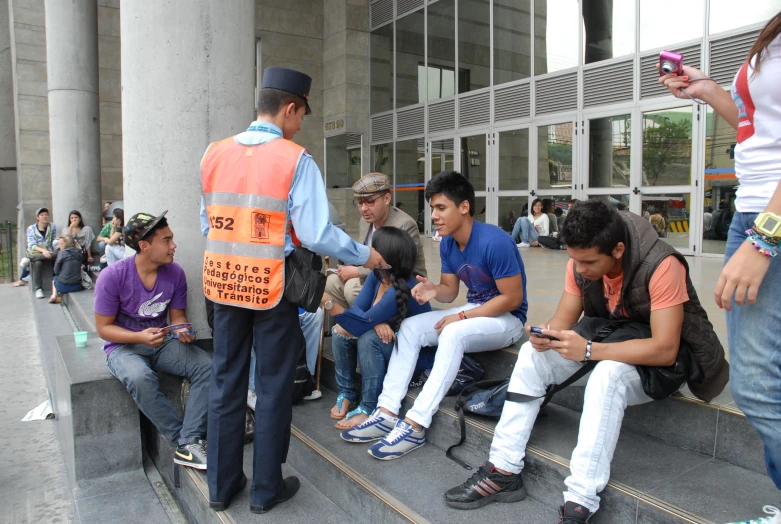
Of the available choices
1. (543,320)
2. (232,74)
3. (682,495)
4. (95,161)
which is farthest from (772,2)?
(95,161)

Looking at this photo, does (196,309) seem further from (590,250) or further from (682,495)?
(682,495)

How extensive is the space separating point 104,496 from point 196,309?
4.13 ft

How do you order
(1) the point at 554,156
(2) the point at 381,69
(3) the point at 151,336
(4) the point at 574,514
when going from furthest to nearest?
(2) the point at 381,69
(1) the point at 554,156
(3) the point at 151,336
(4) the point at 574,514

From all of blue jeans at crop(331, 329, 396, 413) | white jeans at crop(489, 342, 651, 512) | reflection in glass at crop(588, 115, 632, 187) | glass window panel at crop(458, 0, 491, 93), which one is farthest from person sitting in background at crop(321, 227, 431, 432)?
glass window panel at crop(458, 0, 491, 93)

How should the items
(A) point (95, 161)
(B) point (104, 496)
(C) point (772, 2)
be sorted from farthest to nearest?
(A) point (95, 161)
(C) point (772, 2)
(B) point (104, 496)

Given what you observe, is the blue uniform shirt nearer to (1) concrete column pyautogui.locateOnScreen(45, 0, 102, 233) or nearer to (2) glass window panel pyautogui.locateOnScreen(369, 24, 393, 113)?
(1) concrete column pyautogui.locateOnScreen(45, 0, 102, 233)

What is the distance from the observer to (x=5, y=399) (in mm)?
5160

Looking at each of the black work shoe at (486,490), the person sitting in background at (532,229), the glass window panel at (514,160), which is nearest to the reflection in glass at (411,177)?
the glass window panel at (514,160)

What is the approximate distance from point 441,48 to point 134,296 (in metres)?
14.2

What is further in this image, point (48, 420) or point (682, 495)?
point (48, 420)

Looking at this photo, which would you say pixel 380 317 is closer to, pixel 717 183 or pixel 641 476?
pixel 641 476

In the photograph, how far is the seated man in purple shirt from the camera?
3.37m

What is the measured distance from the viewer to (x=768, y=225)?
1.54 metres

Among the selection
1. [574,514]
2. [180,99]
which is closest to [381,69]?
[180,99]
